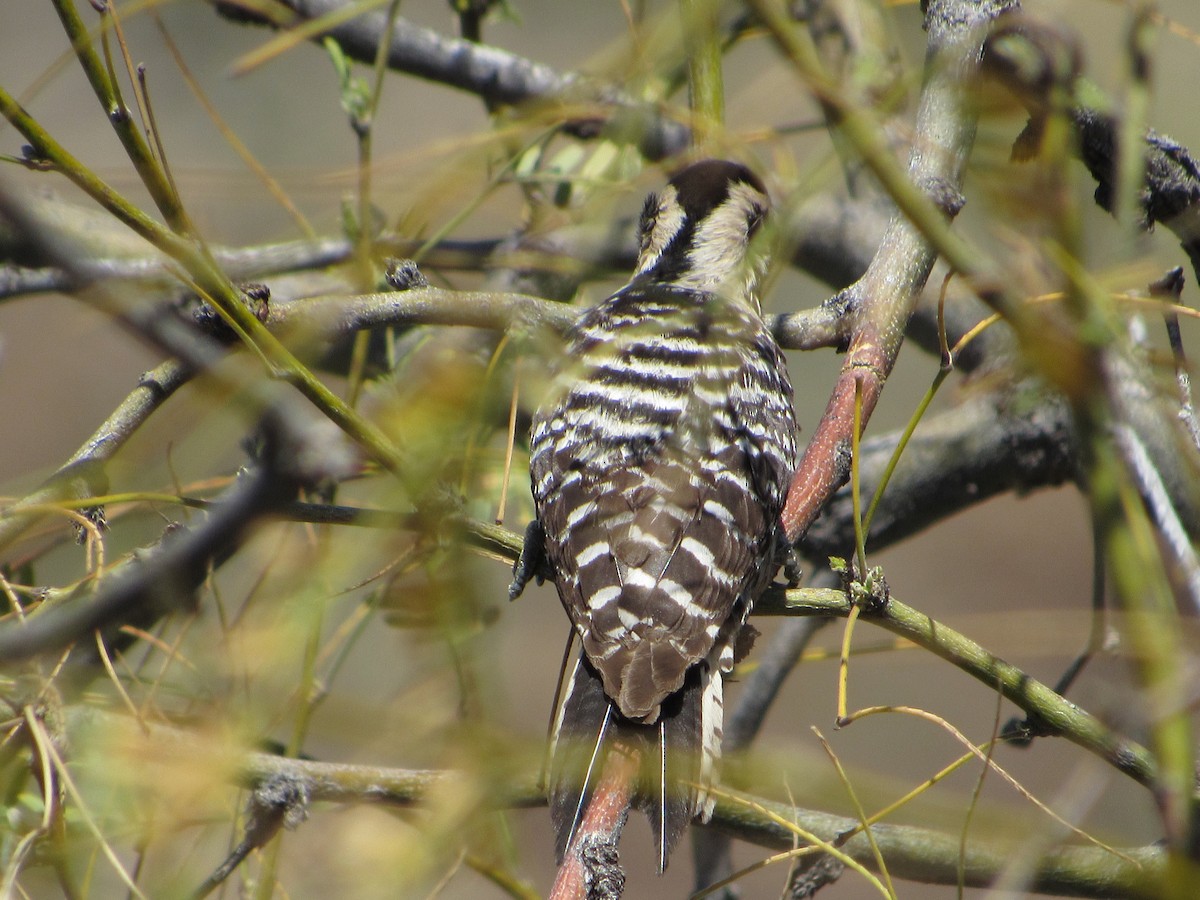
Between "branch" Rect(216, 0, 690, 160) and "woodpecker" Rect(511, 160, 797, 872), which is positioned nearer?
"woodpecker" Rect(511, 160, 797, 872)

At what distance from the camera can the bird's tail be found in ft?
6.77

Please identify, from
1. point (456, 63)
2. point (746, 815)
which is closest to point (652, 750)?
point (746, 815)

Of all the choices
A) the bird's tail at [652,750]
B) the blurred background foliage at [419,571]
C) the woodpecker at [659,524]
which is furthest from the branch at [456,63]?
the bird's tail at [652,750]

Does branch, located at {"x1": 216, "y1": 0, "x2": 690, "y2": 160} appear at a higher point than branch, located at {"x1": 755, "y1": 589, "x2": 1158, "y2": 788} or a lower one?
higher

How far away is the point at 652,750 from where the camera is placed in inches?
84.6

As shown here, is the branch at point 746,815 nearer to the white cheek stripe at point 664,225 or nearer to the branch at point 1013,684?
the branch at point 1013,684

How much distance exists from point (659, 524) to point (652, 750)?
18.6 inches

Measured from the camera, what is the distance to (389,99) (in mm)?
8039

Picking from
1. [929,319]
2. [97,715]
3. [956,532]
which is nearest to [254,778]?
[97,715]

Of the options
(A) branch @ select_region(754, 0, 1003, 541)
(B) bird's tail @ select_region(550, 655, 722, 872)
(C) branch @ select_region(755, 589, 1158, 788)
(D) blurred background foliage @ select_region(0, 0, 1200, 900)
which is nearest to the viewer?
(D) blurred background foliage @ select_region(0, 0, 1200, 900)

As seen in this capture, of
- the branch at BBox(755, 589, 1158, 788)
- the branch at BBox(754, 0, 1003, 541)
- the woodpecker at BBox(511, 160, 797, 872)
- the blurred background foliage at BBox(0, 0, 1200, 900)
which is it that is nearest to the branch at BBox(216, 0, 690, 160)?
the blurred background foliage at BBox(0, 0, 1200, 900)

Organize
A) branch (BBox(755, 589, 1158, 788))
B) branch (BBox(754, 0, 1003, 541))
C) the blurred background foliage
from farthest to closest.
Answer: branch (BBox(754, 0, 1003, 541))
branch (BBox(755, 589, 1158, 788))
the blurred background foliage

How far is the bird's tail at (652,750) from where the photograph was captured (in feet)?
6.77

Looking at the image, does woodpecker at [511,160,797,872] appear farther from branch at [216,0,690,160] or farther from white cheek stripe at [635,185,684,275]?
branch at [216,0,690,160]
